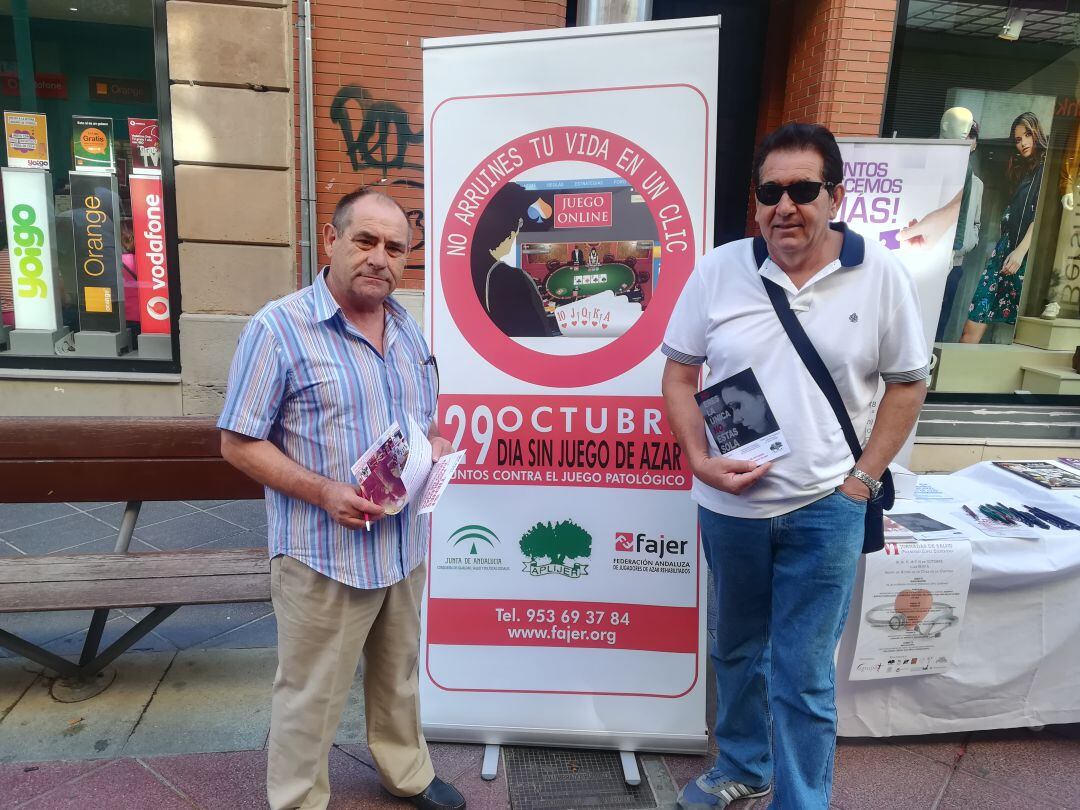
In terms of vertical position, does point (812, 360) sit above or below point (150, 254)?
below

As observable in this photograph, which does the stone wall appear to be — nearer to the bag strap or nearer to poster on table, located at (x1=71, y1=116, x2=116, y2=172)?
poster on table, located at (x1=71, y1=116, x2=116, y2=172)

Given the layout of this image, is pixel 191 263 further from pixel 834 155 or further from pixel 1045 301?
pixel 1045 301

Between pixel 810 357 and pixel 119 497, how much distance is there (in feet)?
9.35

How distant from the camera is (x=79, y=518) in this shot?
459 cm

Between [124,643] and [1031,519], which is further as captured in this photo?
[124,643]

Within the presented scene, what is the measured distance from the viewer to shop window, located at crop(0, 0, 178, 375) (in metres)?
5.56

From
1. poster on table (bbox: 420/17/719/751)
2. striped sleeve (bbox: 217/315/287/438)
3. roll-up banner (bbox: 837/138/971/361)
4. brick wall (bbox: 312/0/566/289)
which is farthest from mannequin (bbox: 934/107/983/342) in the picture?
striped sleeve (bbox: 217/315/287/438)

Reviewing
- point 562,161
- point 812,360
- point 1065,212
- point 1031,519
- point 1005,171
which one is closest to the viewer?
point 812,360

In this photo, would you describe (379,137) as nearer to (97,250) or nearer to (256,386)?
(97,250)

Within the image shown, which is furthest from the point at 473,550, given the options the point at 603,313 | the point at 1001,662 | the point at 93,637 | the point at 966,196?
the point at 966,196

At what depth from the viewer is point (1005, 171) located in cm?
601

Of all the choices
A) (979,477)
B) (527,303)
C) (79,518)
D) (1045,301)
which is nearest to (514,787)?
(527,303)

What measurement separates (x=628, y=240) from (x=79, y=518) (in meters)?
4.08

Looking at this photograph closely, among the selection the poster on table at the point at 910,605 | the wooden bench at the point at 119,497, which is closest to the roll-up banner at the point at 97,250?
the wooden bench at the point at 119,497
